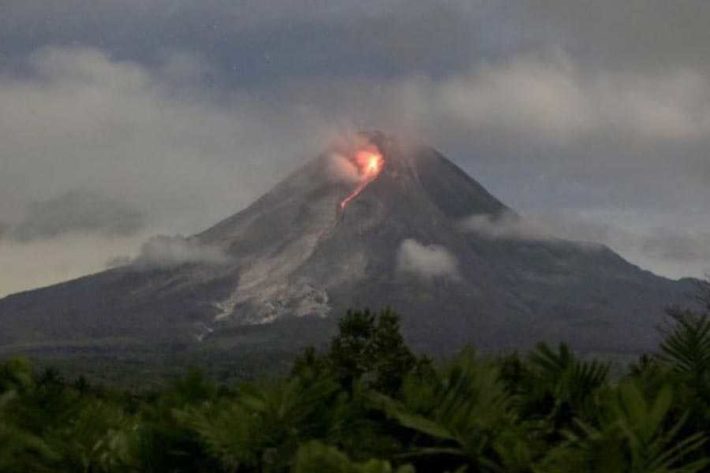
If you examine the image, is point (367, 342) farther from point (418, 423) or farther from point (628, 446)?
point (628, 446)

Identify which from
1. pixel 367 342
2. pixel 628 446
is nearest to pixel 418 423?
pixel 628 446

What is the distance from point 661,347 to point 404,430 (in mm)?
897

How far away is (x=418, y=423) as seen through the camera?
254cm

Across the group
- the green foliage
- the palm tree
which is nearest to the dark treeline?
the palm tree

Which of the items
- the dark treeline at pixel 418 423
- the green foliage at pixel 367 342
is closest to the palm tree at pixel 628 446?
the dark treeline at pixel 418 423

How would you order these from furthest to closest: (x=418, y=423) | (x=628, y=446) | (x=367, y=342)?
(x=367, y=342)
(x=418, y=423)
(x=628, y=446)

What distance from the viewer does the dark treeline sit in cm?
235

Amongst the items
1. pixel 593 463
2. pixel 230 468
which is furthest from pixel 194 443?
pixel 593 463

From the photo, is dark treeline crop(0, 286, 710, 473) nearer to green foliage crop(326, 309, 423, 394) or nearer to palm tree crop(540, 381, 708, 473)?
palm tree crop(540, 381, 708, 473)

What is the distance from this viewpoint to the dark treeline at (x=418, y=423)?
7.72ft

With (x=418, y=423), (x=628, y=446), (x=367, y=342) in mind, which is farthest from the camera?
(x=367, y=342)

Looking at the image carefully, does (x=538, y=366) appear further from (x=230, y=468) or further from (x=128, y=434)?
(x=128, y=434)

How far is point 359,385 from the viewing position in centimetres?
317

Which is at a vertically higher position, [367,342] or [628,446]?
[367,342]
